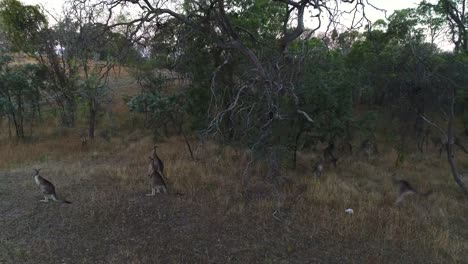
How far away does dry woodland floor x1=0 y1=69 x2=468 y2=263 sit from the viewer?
584cm

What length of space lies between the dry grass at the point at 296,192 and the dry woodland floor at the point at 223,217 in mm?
31

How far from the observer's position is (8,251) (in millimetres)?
5793

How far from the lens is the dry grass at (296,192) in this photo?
21.4 ft

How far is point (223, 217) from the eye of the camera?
709 centimetres

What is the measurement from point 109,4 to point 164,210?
4.11 meters

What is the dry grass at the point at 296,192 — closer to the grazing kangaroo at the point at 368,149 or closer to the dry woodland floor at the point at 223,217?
the dry woodland floor at the point at 223,217

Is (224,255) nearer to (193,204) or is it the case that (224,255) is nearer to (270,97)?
(193,204)

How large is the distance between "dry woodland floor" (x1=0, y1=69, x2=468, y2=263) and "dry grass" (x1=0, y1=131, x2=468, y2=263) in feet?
0.10

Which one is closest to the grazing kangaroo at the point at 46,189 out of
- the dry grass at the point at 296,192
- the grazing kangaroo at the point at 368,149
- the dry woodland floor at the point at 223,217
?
the dry woodland floor at the point at 223,217

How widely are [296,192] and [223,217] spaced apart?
7.41ft

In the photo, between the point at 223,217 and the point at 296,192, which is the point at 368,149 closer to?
the point at 296,192

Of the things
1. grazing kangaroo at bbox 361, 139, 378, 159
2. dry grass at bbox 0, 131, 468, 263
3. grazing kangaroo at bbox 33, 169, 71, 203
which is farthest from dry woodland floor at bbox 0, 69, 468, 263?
grazing kangaroo at bbox 361, 139, 378, 159

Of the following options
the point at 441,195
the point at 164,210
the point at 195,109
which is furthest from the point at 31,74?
the point at 441,195

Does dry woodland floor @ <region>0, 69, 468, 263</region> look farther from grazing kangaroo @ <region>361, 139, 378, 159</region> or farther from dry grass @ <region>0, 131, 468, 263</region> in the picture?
grazing kangaroo @ <region>361, 139, 378, 159</region>
